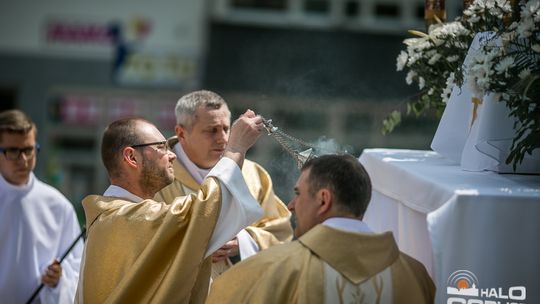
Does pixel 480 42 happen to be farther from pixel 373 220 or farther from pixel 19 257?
pixel 19 257

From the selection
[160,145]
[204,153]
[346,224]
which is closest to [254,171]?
[204,153]

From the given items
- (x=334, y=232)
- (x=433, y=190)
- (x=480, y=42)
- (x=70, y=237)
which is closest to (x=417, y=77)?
(x=480, y=42)

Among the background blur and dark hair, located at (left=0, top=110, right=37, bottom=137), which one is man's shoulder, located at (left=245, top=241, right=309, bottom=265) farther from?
the background blur

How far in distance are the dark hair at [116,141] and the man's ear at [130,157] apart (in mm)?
19

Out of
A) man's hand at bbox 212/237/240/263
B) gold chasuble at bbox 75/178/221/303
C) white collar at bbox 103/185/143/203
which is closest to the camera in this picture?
gold chasuble at bbox 75/178/221/303

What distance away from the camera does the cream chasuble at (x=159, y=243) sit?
338cm

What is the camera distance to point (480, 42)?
3512 mm

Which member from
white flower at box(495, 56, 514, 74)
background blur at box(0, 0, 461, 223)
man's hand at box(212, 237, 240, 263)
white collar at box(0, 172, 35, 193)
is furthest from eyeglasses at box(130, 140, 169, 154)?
background blur at box(0, 0, 461, 223)

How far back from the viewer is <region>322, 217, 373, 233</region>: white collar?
9.37 ft

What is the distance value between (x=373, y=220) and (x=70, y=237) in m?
2.23

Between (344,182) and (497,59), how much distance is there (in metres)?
0.76

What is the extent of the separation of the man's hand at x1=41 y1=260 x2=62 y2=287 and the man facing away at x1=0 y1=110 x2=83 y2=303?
75mm

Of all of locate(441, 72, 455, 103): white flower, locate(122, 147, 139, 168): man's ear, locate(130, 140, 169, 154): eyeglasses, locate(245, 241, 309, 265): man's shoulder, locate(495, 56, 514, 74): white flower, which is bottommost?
locate(245, 241, 309, 265): man's shoulder

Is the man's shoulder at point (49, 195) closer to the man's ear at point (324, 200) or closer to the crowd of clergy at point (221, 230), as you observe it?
the crowd of clergy at point (221, 230)
